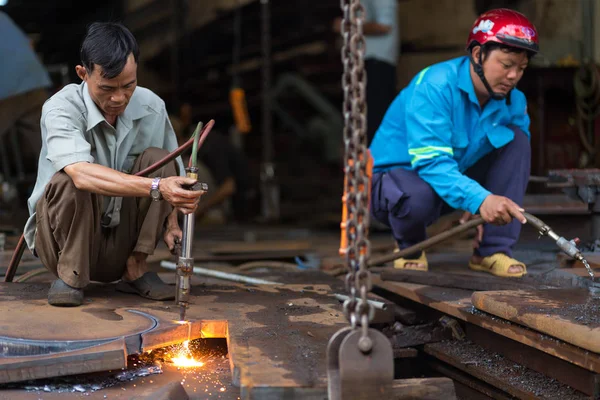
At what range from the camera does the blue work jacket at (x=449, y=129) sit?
4094mm

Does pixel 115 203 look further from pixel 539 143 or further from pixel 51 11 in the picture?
pixel 51 11

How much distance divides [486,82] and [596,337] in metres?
1.81

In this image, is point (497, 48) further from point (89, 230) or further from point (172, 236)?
point (89, 230)

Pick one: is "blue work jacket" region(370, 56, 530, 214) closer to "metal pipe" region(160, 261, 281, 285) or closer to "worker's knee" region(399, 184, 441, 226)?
"worker's knee" region(399, 184, 441, 226)

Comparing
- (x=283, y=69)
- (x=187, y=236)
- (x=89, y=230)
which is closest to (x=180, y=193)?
(x=187, y=236)

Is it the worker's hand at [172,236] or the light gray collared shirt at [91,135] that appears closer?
the light gray collared shirt at [91,135]

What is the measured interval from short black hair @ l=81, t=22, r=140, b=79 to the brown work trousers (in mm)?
455

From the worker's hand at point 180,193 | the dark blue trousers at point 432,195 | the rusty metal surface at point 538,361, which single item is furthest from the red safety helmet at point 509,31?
the worker's hand at point 180,193

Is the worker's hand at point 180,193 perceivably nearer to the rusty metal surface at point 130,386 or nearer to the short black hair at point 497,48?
the rusty metal surface at point 130,386

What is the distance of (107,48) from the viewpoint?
3.32 meters

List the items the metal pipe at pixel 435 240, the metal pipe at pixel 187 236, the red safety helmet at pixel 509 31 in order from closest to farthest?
the metal pipe at pixel 187 236 → the metal pipe at pixel 435 240 → the red safety helmet at pixel 509 31

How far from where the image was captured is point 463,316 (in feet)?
11.5

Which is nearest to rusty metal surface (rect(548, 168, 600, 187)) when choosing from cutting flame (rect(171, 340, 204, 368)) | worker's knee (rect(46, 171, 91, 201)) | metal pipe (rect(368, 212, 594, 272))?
metal pipe (rect(368, 212, 594, 272))

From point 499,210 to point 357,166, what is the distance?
1.72 m
